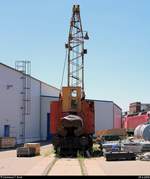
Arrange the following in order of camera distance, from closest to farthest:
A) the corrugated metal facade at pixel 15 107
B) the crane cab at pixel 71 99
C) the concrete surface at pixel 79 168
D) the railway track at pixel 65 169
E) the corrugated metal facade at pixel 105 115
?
the railway track at pixel 65 169, the concrete surface at pixel 79 168, the crane cab at pixel 71 99, the corrugated metal facade at pixel 15 107, the corrugated metal facade at pixel 105 115

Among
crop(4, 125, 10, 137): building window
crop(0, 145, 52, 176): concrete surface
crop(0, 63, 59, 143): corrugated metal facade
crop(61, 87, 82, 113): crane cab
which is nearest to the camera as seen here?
crop(0, 145, 52, 176): concrete surface

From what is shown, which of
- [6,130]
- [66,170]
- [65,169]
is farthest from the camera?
[6,130]

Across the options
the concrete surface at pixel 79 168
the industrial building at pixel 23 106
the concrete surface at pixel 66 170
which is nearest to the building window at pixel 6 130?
the industrial building at pixel 23 106

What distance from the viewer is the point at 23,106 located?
5650 centimetres

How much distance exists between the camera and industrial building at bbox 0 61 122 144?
50653 mm

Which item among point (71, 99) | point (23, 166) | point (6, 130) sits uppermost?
point (71, 99)

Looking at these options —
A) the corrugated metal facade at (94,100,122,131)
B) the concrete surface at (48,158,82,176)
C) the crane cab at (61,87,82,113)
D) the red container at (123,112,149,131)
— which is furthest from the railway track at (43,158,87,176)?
the corrugated metal facade at (94,100,122,131)

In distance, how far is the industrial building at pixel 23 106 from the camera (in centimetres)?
5065

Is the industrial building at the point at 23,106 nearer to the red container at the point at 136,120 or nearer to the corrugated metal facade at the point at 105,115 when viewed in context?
the corrugated metal facade at the point at 105,115

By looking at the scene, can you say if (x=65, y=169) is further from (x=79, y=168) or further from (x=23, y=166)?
(x=23, y=166)

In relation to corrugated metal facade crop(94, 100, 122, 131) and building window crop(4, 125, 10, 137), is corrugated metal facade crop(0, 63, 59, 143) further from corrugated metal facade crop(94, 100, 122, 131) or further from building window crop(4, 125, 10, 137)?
corrugated metal facade crop(94, 100, 122, 131)

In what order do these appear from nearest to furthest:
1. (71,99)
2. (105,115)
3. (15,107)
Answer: (71,99) < (15,107) < (105,115)

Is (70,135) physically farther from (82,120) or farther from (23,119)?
(23,119)

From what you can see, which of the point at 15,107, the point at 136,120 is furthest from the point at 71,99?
the point at 136,120
